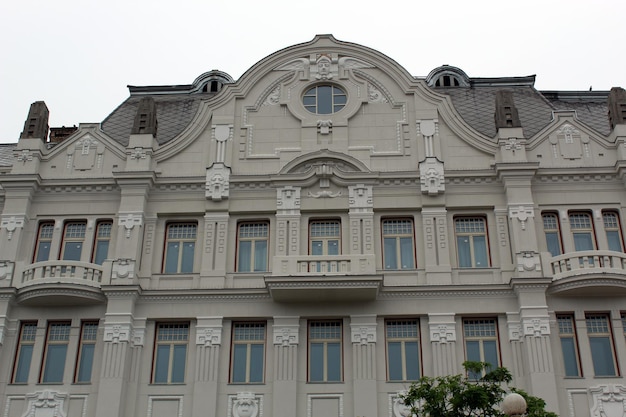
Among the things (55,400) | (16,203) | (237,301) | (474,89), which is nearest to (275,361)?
(237,301)

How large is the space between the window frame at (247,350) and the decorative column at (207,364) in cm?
61

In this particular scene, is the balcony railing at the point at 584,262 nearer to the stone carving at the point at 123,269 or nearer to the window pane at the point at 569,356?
the window pane at the point at 569,356

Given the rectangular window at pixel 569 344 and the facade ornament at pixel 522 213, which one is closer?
the rectangular window at pixel 569 344

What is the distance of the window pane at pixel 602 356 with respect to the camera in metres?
Result: 28.0

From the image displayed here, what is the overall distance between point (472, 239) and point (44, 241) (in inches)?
638

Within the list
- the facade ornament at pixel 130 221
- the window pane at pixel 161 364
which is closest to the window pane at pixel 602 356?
the window pane at pixel 161 364

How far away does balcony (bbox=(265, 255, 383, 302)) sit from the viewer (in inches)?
1119

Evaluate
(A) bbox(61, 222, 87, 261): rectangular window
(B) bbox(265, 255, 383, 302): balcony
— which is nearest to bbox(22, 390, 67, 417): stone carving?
(A) bbox(61, 222, 87, 261): rectangular window

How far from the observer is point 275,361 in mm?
28406

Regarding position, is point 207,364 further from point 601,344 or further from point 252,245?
point 601,344

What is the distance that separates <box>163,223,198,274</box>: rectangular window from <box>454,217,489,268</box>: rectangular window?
9.97 meters

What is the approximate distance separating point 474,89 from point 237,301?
15.4 meters

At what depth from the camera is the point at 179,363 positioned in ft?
94.9

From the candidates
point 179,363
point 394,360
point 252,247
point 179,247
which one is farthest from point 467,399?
point 179,247
